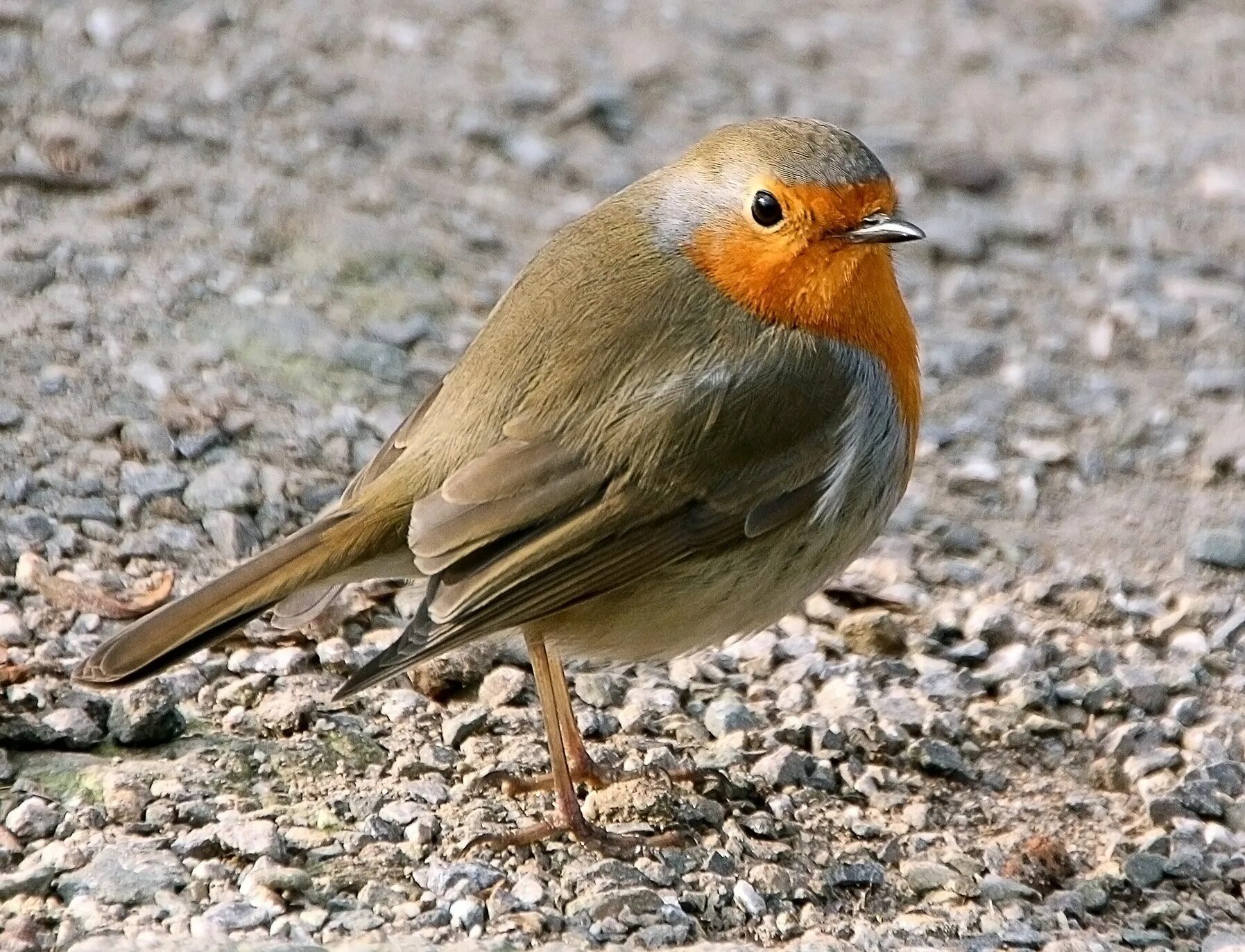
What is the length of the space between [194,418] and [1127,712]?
2.40m

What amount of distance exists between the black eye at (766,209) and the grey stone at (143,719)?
5.19 ft

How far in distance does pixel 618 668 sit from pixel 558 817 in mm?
699

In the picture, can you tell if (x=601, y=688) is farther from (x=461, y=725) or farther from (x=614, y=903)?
(x=614, y=903)

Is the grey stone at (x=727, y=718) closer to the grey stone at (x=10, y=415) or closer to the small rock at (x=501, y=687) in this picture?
the small rock at (x=501, y=687)

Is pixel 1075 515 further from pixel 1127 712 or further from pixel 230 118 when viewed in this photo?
pixel 230 118

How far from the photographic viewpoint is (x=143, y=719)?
13.3ft

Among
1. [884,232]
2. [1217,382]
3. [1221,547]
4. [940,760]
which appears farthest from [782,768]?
[1217,382]

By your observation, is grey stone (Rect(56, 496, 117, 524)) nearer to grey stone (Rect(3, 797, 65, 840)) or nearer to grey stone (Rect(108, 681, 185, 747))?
grey stone (Rect(108, 681, 185, 747))

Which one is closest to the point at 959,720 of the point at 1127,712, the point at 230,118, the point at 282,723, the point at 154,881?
the point at 1127,712

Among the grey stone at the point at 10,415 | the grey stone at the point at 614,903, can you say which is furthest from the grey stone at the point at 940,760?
the grey stone at the point at 10,415

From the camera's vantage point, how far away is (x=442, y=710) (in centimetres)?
439

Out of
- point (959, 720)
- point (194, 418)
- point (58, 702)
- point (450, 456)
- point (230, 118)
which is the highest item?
Answer: point (230, 118)

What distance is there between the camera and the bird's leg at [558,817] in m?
3.94

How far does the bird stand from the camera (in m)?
3.90
